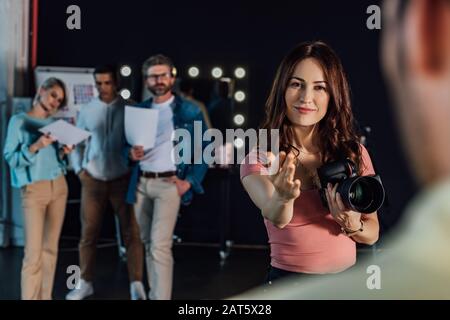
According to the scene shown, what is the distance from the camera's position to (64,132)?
2424 millimetres

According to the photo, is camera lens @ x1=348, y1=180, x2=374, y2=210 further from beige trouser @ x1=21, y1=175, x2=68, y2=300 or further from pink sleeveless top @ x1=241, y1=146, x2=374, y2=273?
beige trouser @ x1=21, y1=175, x2=68, y2=300

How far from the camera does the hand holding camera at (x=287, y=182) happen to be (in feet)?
3.30

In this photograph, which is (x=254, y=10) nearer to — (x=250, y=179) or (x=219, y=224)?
(x=219, y=224)

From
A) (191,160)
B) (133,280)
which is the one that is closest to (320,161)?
(191,160)

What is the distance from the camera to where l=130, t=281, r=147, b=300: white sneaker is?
2.72 metres

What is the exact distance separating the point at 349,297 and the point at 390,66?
287 cm

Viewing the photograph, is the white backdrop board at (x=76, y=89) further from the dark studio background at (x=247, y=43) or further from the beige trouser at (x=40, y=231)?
the beige trouser at (x=40, y=231)

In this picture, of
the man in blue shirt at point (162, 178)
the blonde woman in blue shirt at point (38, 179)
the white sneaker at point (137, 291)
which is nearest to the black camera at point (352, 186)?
the man in blue shirt at point (162, 178)

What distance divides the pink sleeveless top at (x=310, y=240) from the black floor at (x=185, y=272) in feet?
5.59

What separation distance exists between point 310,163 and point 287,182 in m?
0.17

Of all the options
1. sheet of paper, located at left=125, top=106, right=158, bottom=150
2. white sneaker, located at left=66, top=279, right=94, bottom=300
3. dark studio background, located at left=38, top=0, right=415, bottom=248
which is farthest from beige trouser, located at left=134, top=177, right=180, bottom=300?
dark studio background, located at left=38, top=0, right=415, bottom=248

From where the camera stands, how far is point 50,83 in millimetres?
2482

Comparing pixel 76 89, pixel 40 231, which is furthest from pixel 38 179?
pixel 76 89

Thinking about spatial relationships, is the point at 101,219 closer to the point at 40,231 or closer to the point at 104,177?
A: the point at 104,177
